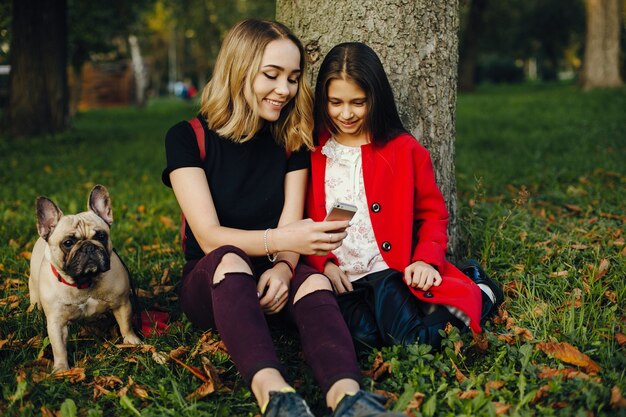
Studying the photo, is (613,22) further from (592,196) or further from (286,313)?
(286,313)

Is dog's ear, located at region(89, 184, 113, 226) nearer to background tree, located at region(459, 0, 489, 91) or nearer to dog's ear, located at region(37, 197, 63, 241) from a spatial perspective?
dog's ear, located at region(37, 197, 63, 241)

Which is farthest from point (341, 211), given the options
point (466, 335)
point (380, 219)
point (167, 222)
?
point (167, 222)

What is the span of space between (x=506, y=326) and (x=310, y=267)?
3.38 ft

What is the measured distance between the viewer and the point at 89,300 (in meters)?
3.04

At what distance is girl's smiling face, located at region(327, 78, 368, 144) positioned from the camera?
306 centimetres

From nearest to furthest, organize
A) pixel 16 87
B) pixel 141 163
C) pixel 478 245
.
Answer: pixel 478 245 < pixel 141 163 < pixel 16 87

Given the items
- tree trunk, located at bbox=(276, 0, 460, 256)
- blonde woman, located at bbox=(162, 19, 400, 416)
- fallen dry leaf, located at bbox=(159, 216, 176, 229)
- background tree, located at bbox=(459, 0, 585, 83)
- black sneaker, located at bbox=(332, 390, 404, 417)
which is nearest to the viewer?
black sneaker, located at bbox=(332, 390, 404, 417)

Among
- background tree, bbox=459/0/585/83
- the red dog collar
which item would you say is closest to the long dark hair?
the red dog collar

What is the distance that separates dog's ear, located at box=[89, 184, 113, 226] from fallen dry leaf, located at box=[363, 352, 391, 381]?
1577 mm

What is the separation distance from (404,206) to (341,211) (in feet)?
1.99

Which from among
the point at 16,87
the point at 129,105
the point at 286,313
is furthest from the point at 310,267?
the point at 129,105

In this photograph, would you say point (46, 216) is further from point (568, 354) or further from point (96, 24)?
point (96, 24)

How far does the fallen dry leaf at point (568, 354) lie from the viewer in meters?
2.55

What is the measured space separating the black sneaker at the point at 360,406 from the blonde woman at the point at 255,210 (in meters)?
0.16
